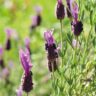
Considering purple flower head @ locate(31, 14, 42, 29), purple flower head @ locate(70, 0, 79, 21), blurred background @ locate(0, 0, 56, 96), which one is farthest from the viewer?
purple flower head @ locate(31, 14, 42, 29)

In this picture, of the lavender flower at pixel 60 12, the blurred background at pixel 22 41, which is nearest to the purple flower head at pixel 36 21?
the blurred background at pixel 22 41

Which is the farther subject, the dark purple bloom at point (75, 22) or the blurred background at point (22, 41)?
the blurred background at point (22, 41)

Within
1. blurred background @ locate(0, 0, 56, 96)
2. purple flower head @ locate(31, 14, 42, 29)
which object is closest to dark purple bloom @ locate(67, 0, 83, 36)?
blurred background @ locate(0, 0, 56, 96)

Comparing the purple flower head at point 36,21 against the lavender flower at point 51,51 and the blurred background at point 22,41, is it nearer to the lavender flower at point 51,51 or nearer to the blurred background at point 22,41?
the blurred background at point 22,41

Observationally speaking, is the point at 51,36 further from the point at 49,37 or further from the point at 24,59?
the point at 24,59

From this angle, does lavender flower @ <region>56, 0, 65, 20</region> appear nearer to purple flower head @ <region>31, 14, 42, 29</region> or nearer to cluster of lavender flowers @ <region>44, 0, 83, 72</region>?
cluster of lavender flowers @ <region>44, 0, 83, 72</region>

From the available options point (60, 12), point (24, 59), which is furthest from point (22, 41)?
point (24, 59)

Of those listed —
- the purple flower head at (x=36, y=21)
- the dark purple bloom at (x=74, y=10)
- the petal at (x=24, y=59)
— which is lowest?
the petal at (x=24, y=59)

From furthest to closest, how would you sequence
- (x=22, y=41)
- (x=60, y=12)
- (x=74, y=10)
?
(x=22, y=41)
(x=60, y=12)
(x=74, y=10)

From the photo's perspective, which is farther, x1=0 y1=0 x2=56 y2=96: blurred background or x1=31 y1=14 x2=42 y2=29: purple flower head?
x1=31 y1=14 x2=42 y2=29: purple flower head

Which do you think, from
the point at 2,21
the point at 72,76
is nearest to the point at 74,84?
the point at 72,76

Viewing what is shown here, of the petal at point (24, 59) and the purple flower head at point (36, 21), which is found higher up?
the purple flower head at point (36, 21)

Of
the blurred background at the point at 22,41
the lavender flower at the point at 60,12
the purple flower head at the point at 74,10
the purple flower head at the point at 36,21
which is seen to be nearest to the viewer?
the purple flower head at the point at 74,10
